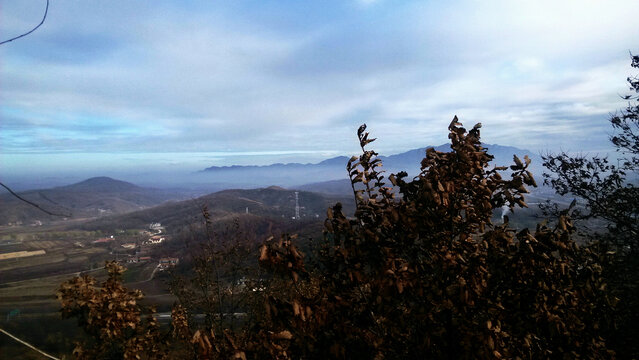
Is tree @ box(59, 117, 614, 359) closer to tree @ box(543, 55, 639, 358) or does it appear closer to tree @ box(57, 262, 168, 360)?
tree @ box(57, 262, 168, 360)

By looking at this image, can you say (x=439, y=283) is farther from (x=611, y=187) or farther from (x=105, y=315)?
(x=611, y=187)

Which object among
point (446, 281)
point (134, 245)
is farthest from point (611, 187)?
point (134, 245)

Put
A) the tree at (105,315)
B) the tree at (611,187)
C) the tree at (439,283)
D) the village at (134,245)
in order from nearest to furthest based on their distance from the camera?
1. the tree at (439,283)
2. the tree at (105,315)
3. the tree at (611,187)
4. the village at (134,245)

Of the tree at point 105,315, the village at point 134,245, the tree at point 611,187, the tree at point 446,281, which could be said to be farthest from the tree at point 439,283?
the village at point 134,245

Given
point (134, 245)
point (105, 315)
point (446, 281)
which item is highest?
point (446, 281)

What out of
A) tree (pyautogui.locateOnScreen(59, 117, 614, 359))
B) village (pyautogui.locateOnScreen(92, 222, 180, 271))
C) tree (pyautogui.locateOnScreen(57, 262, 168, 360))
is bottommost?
village (pyautogui.locateOnScreen(92, 222, 180, 271))

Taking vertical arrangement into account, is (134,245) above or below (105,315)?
below

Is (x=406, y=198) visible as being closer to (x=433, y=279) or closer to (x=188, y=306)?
(x=433, y=279)

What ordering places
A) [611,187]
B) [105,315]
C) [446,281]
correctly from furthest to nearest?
1. [611,187]
2. [105,315]
3. [446,281]

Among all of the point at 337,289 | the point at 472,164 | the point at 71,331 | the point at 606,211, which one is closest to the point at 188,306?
the point at 337,289

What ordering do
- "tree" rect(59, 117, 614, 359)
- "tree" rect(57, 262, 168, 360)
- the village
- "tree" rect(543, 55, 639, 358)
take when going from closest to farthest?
"tree" rect(59, 117, 614, 359) < "tree" rect(57, 262, 168, 360) < "tree" rect(543, 55, 639, 358) < the village

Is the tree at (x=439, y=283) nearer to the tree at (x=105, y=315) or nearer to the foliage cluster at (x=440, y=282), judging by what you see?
the foliage cluster at (x=440, y=282)

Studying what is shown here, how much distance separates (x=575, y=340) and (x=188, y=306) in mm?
18424

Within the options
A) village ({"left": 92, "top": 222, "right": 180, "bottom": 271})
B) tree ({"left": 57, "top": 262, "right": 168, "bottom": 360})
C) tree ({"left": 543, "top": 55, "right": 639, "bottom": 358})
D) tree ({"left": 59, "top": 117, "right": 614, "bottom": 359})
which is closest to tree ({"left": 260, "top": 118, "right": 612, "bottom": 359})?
tree ({"left": 59, "top": 117, "right": 614, "bottom": 359})
